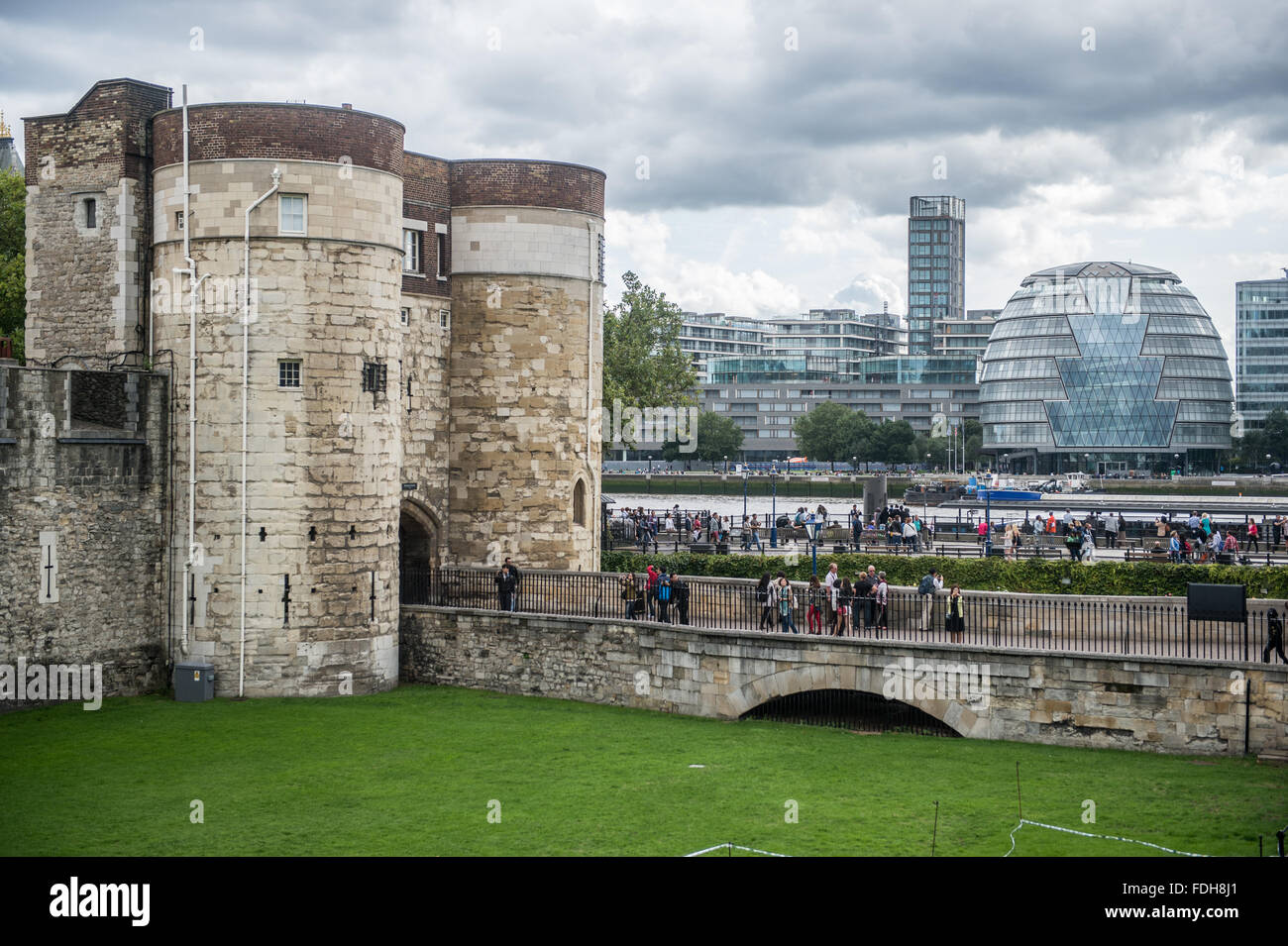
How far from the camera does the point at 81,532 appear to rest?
26.9 meters

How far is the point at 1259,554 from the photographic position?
43750 mm

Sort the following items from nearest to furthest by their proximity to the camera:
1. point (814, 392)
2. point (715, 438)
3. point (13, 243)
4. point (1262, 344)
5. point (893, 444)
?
point (13, 243), point (893, 444), point (715, 438), point (1262, 344), point (814, 392)

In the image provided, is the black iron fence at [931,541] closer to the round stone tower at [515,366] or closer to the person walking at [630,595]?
the round stone tower at [515,366]

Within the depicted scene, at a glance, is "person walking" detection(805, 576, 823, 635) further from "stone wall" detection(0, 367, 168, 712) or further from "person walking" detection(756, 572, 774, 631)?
"stone wall" detection(0, 367, 168, 712)

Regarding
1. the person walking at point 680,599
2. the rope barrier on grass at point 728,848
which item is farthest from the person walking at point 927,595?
the rope barrier on grass at point 728,848

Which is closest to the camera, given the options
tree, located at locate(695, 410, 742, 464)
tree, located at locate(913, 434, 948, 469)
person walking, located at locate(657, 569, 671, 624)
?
person walking, located at locate(657, 569, 671, 624)

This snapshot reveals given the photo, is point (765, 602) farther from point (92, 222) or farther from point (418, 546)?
point (92, 222)

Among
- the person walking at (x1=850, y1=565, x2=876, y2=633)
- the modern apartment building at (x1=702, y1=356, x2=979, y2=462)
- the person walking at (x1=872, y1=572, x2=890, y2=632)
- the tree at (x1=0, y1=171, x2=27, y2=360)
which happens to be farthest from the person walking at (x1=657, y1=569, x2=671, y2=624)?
the modern apartment building at (x1=702, y1=356, x2=979, y2=462)

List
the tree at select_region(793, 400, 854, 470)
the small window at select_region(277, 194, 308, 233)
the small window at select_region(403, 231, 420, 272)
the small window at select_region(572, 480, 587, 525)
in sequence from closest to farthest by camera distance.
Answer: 1. the small window at select_region(277, 194, 308, 233)
2. the small window at select_region(403, 231, 420, 272)
3. the small window at select_region(572, 480, 587, 525)
4. the tree at select_region(793, 400, 854, 470)

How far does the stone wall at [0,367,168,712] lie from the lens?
25656 mm

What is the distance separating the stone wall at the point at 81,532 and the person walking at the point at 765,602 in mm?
12340
